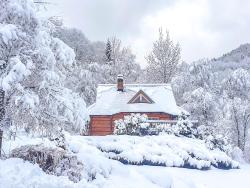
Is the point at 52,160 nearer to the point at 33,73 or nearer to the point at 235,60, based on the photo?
the point at 33,73

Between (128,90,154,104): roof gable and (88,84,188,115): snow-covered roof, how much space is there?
33cm

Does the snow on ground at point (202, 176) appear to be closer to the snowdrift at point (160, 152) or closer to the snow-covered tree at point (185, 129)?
the snowdrift at point (160, 152)

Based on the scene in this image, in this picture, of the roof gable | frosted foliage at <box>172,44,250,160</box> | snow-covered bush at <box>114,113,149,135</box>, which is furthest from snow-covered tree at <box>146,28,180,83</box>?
snow-covered bush at <box>114,113,149,135</box>

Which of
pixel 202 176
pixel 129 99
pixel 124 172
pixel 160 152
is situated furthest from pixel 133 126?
pixel 129 99

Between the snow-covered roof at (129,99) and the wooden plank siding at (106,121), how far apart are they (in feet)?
1.16

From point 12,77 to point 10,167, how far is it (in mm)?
2241

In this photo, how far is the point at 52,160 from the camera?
37.0 ft

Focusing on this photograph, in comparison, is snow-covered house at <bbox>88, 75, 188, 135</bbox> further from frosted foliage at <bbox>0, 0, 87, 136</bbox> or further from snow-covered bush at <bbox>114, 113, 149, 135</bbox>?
frosted foliage at <bbox>0, 0, 87, 136</bbox>

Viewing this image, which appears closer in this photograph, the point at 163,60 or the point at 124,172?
the point at 124,172

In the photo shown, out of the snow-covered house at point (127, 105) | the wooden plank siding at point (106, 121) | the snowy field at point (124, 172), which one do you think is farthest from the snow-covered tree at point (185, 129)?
the wooden plank siding at point (106, 121)

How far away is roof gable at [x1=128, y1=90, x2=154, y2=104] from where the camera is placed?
113 feet

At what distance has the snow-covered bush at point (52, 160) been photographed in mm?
11039

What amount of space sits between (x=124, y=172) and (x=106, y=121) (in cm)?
2190

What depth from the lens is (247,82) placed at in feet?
120
